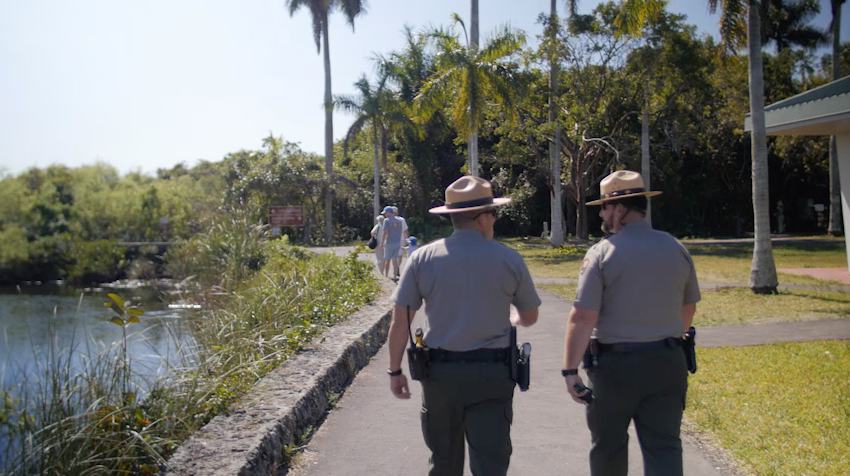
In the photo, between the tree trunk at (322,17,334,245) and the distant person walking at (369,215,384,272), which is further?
the tree trunk at (322,17,334,245)

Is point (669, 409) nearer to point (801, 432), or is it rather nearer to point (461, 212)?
point (461, 212)

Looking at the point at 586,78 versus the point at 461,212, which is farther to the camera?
the point at 586,78

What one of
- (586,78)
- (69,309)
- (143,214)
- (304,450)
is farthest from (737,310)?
(143,214)

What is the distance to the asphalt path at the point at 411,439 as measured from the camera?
4.93m

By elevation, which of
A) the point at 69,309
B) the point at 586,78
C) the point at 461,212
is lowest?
the point at 69,309

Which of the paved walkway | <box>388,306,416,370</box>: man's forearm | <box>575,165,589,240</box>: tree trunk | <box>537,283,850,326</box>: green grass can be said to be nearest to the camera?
<box>388,306,416,370</box>: man's forearm

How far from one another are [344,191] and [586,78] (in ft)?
55.7

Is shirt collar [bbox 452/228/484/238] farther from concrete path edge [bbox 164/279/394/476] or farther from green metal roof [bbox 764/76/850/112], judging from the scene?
green metal roof [bbox 764/76/850/112]

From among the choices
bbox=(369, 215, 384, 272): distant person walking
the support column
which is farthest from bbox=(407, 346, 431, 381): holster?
the support column

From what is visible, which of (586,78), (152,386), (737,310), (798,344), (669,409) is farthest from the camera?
(586,78)

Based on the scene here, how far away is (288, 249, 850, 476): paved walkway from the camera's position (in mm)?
4926

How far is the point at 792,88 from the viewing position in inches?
1526

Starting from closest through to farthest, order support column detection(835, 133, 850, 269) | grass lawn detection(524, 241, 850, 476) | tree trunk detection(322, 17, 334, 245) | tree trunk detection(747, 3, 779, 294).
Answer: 1. grass lawn detection(524, 241, 850, 476)
2. tree trunk detection(747, 3, 779, 294)
3. support column detection(835, 133, 850, 269)
4. tree trunk detection(322, 17, 334, 245)

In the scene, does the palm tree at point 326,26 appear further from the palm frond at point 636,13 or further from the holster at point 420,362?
the holster at point 420,362
